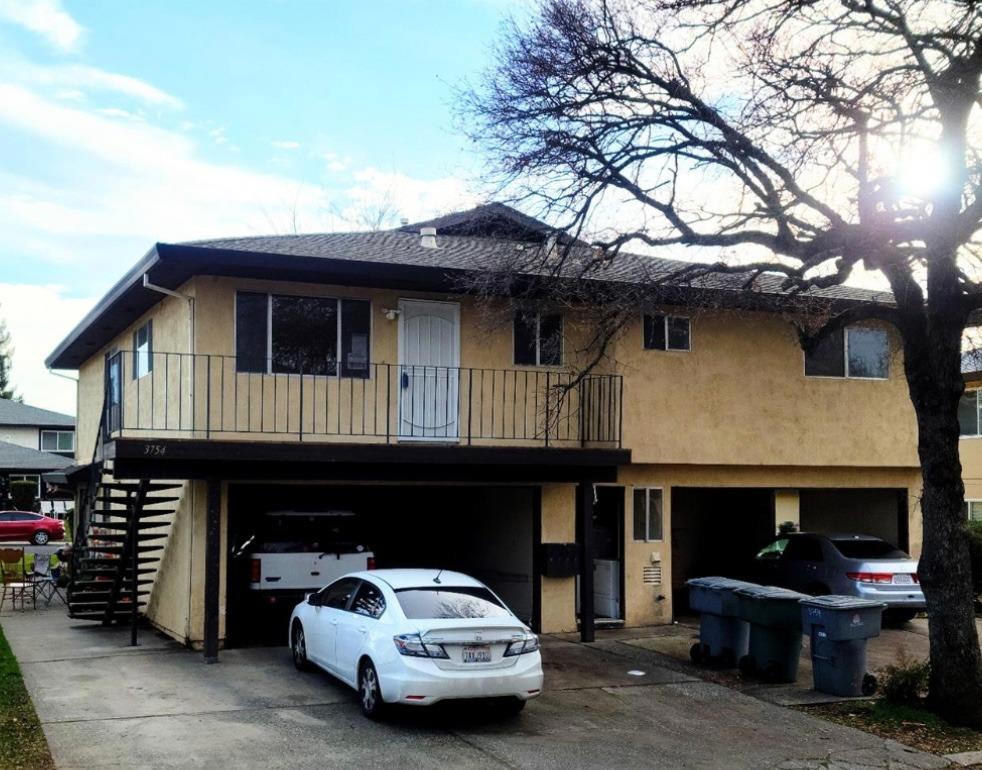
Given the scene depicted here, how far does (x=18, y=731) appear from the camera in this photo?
30.5 ft

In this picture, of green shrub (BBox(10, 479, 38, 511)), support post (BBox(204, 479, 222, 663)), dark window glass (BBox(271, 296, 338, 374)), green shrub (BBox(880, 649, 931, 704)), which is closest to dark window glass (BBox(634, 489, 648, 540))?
dark window glass (BBox(271, 296, 338, 374))

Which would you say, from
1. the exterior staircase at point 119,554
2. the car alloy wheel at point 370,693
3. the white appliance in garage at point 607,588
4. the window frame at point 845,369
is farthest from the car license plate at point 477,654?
the window frame at point 845,369

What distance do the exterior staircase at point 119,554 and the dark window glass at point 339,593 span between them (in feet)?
12.3

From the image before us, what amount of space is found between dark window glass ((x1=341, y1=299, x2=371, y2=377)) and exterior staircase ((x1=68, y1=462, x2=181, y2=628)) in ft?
10.3

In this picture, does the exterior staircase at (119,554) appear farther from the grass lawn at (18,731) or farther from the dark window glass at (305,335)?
the grass lawn at (18,731)

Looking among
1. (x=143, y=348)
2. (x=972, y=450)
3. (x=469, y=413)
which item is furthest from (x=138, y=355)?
(x=972, y=450)

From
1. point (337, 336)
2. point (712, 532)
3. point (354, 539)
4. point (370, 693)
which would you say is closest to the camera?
point (370, 693)

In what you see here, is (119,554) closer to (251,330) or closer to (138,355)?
(138,355)

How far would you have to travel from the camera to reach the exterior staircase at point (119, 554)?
15.0 m

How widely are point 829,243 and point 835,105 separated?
4.87 ft

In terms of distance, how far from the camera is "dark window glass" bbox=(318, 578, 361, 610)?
11.3 m

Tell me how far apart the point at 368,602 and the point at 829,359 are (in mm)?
10694

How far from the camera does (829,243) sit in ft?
38.3

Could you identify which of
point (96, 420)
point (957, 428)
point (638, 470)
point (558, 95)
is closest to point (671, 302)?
point (638, 470)
